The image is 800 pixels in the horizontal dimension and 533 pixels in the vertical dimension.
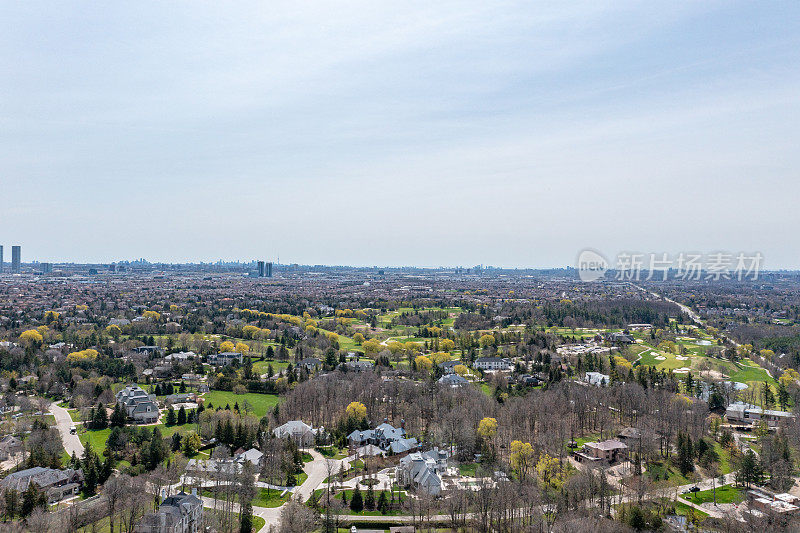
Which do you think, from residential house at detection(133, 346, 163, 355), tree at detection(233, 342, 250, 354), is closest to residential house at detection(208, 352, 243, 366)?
tree at detection(233, 342, 250, 354)

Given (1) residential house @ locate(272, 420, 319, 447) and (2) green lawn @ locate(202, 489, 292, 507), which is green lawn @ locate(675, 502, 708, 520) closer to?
(2) green lawn @ locate(202, 489, 292, 507)

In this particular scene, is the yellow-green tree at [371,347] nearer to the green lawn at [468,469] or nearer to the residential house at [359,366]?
the residential house at [359,366]

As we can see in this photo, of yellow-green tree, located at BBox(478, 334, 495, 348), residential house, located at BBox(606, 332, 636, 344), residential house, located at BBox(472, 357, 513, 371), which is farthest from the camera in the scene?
residential house, located at BBox(606, 332, 636, 344)

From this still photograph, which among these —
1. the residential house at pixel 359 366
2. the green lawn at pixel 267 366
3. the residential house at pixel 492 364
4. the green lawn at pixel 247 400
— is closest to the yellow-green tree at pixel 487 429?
the green lawn at pixel 247 400

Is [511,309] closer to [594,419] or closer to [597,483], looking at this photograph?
[594,419]

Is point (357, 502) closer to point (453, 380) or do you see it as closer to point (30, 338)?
point (453, 380)
